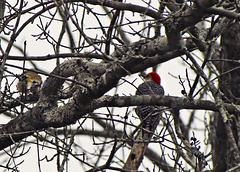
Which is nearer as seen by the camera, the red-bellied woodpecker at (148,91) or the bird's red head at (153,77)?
the red-bellied woodpecker at (148,91)

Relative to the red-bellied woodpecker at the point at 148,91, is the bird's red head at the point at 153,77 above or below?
above

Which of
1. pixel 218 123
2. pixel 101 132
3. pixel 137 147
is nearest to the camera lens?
pixel 137 147

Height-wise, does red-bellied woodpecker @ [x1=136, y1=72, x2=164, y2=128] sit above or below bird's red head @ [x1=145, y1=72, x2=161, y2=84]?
below

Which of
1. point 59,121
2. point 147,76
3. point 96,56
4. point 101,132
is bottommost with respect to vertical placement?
point 59,121

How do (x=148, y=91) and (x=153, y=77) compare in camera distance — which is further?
(x=153, y=77)

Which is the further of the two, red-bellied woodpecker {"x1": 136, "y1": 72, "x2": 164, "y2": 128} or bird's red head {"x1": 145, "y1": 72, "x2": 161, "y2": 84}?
bird's red head {"x1": 145, "y1": 72, "x2": 161, "y2": 84}

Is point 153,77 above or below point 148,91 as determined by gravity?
above

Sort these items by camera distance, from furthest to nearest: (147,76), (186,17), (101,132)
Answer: (147,76) < (101,132) < (186,17)

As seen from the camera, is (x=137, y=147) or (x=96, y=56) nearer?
(x=96, y=56)

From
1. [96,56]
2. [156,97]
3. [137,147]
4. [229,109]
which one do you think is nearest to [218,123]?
[137,147]

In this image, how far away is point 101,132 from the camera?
28.8ft

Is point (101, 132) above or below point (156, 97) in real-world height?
above

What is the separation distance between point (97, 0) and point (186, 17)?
873 mm

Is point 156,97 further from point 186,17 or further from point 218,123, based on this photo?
point 218,123
